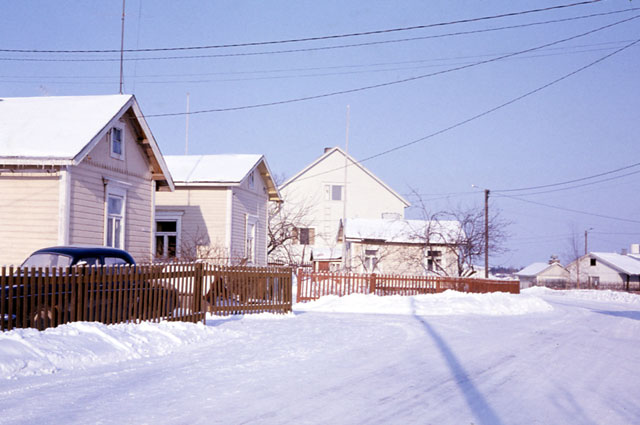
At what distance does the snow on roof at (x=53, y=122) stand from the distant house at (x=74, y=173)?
0.03 meters

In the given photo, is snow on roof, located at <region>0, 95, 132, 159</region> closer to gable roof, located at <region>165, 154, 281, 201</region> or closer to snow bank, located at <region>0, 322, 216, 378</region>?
gable roof, located at <region>165, 154, 281, 201</region>

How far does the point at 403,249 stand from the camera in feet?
144

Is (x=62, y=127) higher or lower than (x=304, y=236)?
higher

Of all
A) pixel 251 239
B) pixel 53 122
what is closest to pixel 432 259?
pixel 251 239

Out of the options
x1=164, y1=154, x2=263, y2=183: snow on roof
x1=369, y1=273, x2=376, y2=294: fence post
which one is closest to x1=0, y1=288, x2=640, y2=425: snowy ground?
x1=369, y1=273, x2=376, y2=294: fence post

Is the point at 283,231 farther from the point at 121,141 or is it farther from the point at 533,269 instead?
the point at 533,269

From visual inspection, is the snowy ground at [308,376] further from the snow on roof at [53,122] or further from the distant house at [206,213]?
the distant house at [206,213]

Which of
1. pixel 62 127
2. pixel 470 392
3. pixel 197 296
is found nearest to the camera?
pixel 470 392

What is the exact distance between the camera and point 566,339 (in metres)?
15.2

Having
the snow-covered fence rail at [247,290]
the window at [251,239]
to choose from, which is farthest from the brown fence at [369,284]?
the snow-covered fence rail at [247,290]

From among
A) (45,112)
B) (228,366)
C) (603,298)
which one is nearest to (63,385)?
(228,366)

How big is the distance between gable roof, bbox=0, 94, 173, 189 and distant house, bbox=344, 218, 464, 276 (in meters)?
22.3

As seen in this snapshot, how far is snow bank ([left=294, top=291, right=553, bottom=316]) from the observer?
77.0 feet

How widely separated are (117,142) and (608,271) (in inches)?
3147
